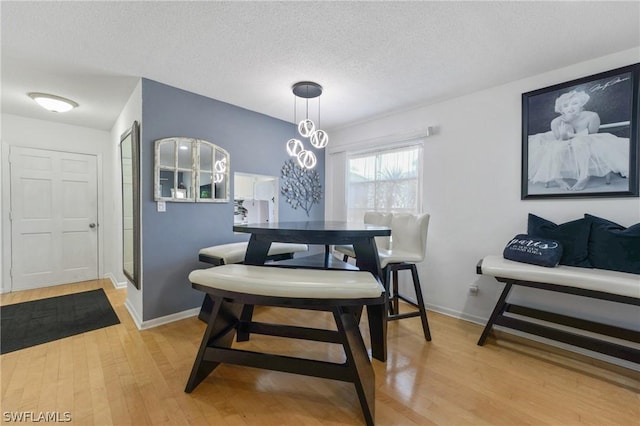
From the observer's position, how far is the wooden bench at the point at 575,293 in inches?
65.0

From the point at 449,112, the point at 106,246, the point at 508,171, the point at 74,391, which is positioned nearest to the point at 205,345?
the point at 74,391

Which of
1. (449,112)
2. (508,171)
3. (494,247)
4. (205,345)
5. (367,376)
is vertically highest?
(449,112)

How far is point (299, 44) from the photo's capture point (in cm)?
196

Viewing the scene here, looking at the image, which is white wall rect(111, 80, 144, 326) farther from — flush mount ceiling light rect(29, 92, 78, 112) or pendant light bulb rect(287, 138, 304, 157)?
pendant light bulb rect(287, 138, 304, 157)

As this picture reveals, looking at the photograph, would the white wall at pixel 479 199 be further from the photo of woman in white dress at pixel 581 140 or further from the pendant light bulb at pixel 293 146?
the pendant light bulb at pixel 293 146

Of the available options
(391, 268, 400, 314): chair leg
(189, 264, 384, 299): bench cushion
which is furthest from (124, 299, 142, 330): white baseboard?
(391, 268, 400, 314): chair leg

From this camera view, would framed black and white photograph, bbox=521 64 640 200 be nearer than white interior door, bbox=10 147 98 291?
Yes

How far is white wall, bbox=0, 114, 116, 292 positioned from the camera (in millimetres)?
3475

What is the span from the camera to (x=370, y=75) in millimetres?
2436

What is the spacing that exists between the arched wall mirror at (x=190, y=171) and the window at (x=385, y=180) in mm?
1811

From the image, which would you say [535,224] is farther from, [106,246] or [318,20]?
[106,246]

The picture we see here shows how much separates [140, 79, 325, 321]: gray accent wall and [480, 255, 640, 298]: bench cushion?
2.71 metres

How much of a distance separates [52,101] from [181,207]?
1.84m

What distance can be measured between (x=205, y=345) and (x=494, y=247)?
2.65 metres
